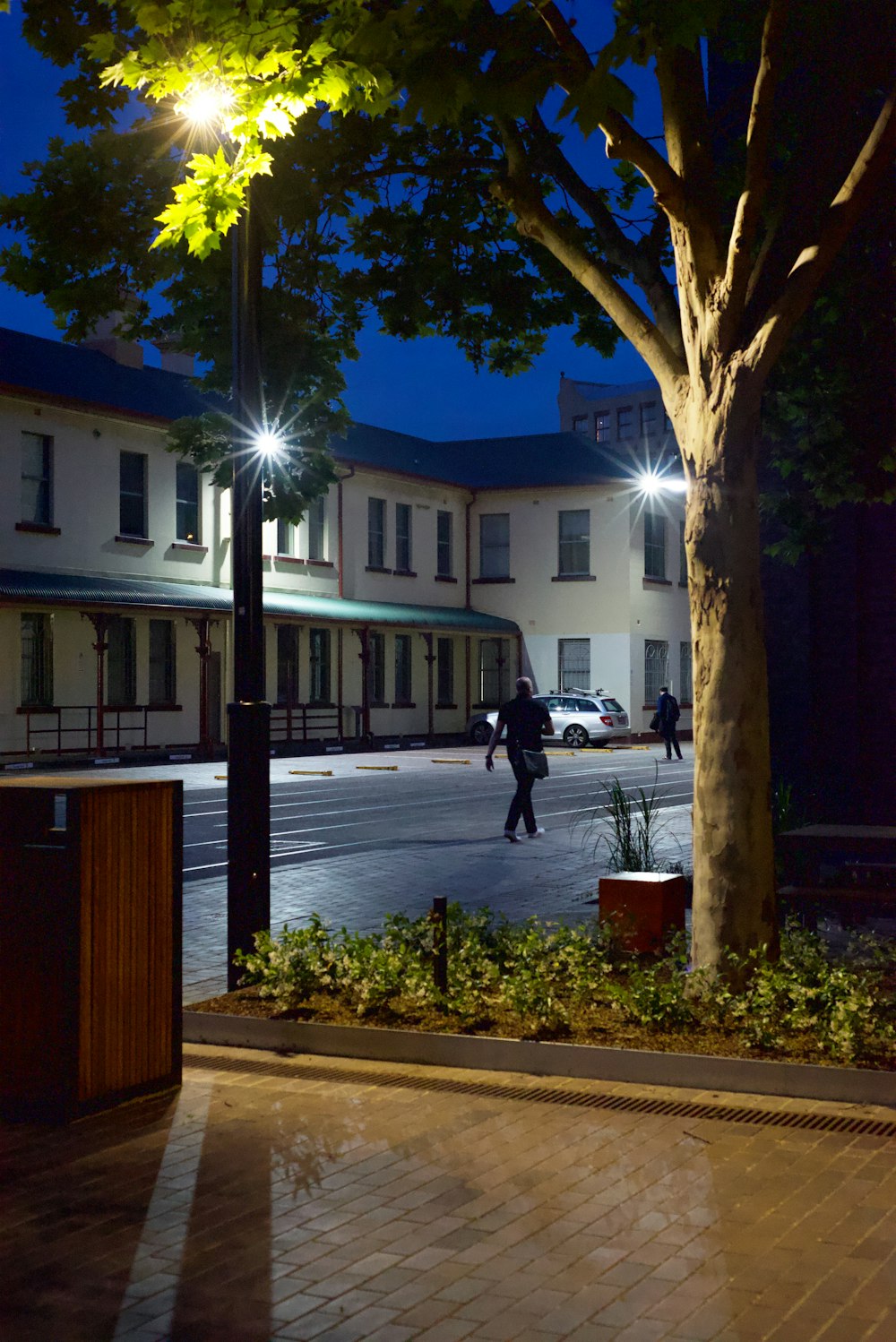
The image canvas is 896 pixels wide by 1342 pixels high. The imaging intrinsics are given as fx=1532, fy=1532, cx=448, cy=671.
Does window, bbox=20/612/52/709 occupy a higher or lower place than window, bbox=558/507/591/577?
lower

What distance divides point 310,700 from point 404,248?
31.0 m

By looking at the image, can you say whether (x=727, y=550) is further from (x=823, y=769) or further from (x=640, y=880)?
(x=823, y=769)

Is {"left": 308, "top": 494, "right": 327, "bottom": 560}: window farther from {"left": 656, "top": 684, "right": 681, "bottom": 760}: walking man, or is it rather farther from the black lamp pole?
the black lamp pole

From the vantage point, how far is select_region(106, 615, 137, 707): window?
35.0 metres

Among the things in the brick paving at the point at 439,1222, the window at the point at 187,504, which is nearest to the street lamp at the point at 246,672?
the brick paving at the point at 439,1222

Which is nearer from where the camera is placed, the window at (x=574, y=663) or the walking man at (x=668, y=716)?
the walking man at (x=668, y=716)

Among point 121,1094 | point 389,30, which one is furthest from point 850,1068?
point 389,30

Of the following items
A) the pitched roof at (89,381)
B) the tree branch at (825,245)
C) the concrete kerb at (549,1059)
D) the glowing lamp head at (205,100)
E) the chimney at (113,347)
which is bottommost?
the concrete kerb at (549,1059)

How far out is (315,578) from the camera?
143 ft

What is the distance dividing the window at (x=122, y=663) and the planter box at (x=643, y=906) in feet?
87.7

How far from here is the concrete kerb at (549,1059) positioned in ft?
21.6

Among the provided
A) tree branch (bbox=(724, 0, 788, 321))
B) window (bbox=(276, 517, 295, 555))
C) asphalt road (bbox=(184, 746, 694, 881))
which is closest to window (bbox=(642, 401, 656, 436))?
window (bbox=(276, 517, 295, 555))

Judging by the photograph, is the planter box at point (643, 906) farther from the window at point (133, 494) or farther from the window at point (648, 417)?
the window at point (648, 417)

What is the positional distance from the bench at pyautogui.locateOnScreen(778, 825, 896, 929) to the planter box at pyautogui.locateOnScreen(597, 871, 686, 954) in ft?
3.39
